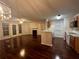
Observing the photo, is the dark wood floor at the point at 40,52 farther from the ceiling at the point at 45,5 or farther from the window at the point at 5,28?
the window at the point at 5,28

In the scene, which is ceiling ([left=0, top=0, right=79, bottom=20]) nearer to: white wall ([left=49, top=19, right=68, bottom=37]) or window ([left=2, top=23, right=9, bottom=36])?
white wall ([left=49, top=19, right=68, bottom=37])

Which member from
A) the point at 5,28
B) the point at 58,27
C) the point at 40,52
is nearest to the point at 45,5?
the point at 40,52

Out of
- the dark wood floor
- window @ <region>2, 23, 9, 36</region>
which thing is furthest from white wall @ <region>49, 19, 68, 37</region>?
window @ <region>2, 23, 9, 36</region>

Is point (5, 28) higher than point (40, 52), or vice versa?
point (5, 28)

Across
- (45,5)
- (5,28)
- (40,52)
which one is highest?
(45,5)

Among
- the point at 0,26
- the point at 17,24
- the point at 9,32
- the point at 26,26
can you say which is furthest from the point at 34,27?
the point at 0,26

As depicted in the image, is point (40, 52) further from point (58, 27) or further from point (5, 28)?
point (5, 28)

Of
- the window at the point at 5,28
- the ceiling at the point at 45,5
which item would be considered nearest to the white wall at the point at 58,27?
the ceiling at the point at 45,5

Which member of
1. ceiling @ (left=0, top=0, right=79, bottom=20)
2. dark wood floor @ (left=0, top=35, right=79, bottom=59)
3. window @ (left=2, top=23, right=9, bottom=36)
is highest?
ceiling @ (left=0, top=0, right=79, bottom=20)

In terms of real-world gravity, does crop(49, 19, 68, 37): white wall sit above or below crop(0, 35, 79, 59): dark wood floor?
above

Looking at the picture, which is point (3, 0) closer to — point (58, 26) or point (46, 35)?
point (46, 35)

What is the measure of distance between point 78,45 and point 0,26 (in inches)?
287

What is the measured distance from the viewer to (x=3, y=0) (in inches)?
135

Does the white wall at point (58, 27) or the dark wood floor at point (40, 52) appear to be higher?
the white wall at point (58, 27)
